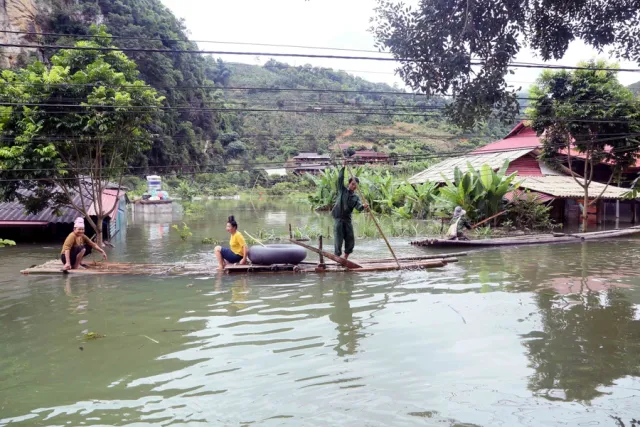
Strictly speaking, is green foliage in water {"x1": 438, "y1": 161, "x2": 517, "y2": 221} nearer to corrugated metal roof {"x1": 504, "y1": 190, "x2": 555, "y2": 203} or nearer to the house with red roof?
corrugated metal roof {"x1": 504, "y1": 190, "x2": 555, "y2": 203}

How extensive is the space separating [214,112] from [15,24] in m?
30.4

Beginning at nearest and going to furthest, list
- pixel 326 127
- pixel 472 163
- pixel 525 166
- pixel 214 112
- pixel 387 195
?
1. pixel 525 166
2. pixel 472 163
3. pixel 387 195
4. pixel 214 112
5. pixel 326 127

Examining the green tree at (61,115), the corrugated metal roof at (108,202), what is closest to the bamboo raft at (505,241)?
the green tree at (61,115)

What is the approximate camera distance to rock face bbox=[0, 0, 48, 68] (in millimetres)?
31675

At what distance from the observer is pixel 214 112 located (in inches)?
2506

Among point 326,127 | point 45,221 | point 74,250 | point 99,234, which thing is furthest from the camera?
point 326,127

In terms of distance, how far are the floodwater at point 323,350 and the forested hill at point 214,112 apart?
917 inches

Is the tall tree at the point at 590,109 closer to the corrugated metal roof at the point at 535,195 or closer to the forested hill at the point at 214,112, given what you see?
the corrugated metal roof at the point at 535,195

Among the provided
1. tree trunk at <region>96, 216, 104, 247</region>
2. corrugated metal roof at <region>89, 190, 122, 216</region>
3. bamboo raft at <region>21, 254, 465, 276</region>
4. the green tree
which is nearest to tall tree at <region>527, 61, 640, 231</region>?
bamboo raft at <region>21, 254, 465, 276</region>

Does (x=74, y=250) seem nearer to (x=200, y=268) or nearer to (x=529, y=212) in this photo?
(x=200, y=268)

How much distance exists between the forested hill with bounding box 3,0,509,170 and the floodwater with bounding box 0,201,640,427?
23.3 m

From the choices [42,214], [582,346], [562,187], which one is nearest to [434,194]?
[562,187]

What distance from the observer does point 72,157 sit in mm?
17578

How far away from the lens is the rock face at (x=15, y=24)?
3167 cm
